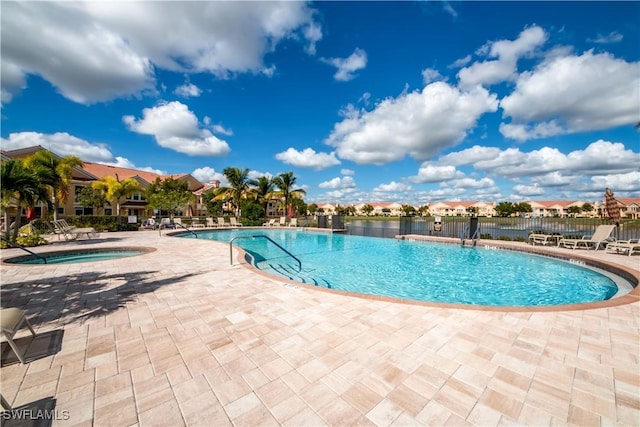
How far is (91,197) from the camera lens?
78.4 feet

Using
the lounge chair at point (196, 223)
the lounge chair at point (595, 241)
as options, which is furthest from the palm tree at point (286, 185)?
the lounge chair at point (595, 241)

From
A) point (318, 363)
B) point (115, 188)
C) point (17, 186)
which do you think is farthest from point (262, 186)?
point (318, 363)

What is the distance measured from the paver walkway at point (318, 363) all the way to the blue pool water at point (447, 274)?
3.09 metres

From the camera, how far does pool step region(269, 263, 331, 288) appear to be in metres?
8.61

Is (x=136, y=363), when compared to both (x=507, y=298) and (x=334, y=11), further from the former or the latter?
(x=334, y=11)

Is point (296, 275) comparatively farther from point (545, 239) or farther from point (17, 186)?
point (545, 239)

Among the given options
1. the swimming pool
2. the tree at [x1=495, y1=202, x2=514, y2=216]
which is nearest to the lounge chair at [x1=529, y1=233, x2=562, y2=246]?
the swimming pool

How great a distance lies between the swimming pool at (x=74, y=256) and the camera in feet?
29.5

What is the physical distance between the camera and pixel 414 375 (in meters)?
2.60

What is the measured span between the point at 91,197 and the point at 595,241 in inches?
1479

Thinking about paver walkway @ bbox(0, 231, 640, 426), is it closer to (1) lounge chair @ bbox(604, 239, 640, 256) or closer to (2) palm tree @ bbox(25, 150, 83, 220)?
(1) lounge chair @ bbox(604, 239, 640, 256)

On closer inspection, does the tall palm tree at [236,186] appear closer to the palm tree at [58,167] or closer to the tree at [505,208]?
the palm tree at [58,167]

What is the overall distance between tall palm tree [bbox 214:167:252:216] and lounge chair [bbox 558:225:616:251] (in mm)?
29910

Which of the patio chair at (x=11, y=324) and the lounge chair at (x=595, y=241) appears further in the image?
the lounge chair at (x=595, y=241)
